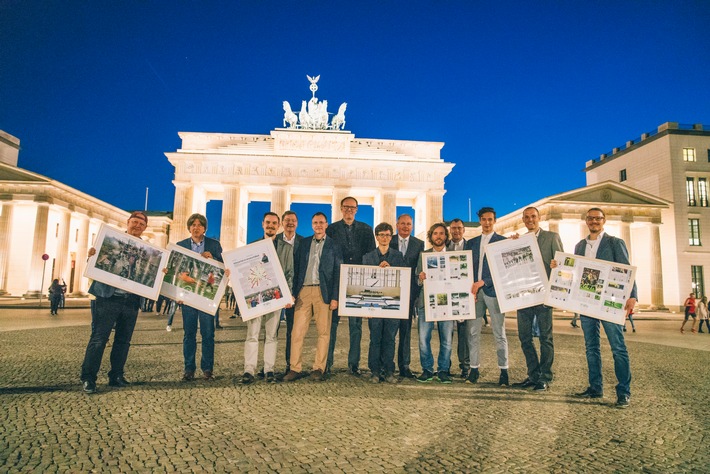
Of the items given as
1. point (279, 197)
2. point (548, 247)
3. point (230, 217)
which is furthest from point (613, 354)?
point (230, 217)

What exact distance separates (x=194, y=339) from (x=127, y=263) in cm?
129

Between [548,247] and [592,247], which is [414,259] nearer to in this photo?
[548,247]

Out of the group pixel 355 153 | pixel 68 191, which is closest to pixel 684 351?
pixel 355 153

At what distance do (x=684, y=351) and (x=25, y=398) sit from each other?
488 inches

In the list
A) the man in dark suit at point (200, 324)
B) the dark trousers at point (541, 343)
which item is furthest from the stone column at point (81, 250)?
the dark trousers at point (541, 343)

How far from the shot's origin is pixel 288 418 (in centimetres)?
392

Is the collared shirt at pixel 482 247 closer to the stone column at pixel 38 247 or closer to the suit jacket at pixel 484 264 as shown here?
the suit jacket at pixel 484 264

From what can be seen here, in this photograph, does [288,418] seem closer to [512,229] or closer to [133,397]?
[133,397]

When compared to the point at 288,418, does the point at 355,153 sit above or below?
above

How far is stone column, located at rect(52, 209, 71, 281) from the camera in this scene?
106ft

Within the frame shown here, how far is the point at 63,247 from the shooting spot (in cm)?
3325

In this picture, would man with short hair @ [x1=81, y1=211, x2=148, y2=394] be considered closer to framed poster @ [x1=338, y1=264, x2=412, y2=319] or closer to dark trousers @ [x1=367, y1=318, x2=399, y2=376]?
framed poster @ [x1=338, y1=264, x2=412, y2=319]

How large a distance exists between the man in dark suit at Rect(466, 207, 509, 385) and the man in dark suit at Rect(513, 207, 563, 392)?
9.7 inches

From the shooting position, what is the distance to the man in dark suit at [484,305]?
18.4ft
